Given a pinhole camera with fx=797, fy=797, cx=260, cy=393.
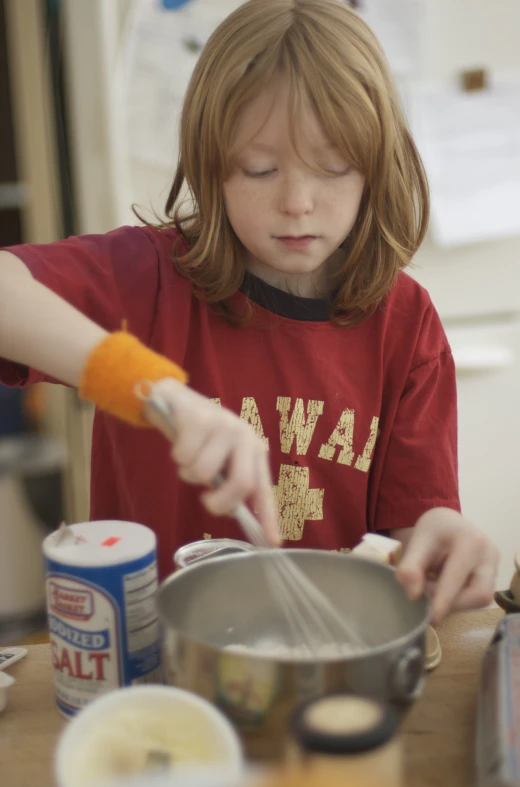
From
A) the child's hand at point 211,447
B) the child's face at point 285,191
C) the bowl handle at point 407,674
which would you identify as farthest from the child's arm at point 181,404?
the child's face at point 285,191

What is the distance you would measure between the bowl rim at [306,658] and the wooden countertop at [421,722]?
7 cm

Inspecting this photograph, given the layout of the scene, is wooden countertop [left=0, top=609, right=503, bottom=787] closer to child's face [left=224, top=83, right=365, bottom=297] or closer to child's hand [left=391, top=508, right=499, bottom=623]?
child's hand [left=391, top=508, right=499, bottom=623]

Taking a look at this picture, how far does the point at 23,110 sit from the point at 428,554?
1353 mm

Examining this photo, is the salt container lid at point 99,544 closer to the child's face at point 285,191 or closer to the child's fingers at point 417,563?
the child's fingers at point 417,563

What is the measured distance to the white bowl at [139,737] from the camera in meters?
0.37

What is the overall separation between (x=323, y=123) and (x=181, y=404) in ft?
1.08

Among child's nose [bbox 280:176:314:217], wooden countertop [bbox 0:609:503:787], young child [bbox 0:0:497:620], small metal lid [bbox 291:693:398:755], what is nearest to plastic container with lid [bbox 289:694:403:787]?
small metal lid [bbox 291:693:398:755]

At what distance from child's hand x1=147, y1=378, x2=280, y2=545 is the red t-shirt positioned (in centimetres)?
34

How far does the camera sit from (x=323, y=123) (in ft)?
2.23

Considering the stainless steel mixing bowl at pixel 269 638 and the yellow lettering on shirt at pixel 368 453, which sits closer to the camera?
the stainless steel mixing bowl at pixel 269 638

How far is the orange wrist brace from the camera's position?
1.57ft

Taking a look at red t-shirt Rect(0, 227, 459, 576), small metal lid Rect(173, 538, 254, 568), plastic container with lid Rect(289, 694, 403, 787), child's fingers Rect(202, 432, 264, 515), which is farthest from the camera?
red t-shirt Rect(0, 227, 459, 576)

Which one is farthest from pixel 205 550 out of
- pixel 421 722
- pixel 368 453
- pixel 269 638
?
pixel 368 453

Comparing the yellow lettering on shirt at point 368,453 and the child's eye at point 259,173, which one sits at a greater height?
the child's eye at point 259,173
